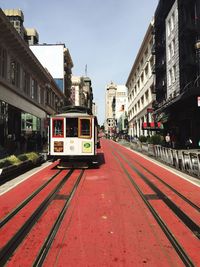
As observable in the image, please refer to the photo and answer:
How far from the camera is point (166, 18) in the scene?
46.6m

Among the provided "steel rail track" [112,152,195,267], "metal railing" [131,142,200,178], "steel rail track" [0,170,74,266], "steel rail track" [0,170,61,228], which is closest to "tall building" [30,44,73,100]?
"metal railing" [131,142,200,178]

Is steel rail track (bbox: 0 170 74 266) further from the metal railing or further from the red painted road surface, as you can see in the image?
the metal railing

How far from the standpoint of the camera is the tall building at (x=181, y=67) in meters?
34.9

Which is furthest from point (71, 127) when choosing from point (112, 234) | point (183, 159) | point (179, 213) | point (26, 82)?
point (26, 82)

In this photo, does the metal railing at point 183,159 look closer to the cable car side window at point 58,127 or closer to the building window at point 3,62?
the cable car side window at point 58,127

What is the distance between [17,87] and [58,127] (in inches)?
475

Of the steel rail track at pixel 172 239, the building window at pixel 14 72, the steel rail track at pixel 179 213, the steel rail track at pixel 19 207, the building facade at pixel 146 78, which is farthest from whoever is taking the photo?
the building facade at pixel 146 78

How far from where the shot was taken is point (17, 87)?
100 ft

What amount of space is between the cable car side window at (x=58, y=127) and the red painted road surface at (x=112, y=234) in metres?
8.20

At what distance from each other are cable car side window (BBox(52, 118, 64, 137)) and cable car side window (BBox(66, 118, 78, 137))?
340 millimetres

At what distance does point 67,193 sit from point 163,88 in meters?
40.3

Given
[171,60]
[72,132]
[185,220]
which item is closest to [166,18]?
[171,60]

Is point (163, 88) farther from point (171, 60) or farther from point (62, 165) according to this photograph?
point (62, 165)

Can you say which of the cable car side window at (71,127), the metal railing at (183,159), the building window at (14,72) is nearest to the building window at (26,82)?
the building window at (14,72)
